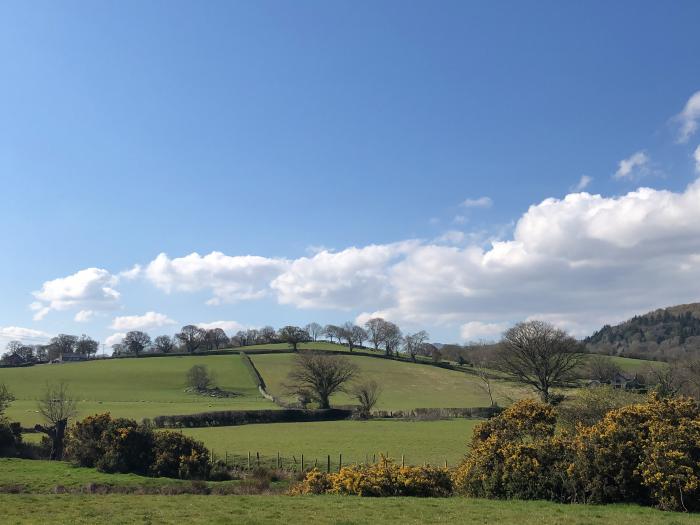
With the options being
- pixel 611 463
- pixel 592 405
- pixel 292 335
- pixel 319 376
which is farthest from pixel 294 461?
pixel 292 335

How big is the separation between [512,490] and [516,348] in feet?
187

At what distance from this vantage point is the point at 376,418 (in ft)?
257

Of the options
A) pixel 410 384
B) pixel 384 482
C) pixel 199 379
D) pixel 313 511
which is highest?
pixel 199 379

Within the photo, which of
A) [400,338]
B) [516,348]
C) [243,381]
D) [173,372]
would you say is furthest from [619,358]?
[173,372]

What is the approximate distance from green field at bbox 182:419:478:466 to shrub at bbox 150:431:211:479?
22.2 ft

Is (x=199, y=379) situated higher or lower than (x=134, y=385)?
higher

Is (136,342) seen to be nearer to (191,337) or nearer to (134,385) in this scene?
(191,337)

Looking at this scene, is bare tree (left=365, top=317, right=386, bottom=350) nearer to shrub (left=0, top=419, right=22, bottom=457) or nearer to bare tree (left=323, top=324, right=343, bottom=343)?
bare tree (left=323, top=324, right=343, bottom=343)

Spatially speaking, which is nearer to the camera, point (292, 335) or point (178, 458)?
point (178, 458)

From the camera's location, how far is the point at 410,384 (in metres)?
112

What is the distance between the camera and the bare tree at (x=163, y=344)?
579ft

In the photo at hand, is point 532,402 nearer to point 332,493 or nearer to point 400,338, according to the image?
point 332,493

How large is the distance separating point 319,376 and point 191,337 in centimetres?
10136

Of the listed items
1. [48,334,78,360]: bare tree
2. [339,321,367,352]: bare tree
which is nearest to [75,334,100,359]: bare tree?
[48,334,78,360]: bare tree
